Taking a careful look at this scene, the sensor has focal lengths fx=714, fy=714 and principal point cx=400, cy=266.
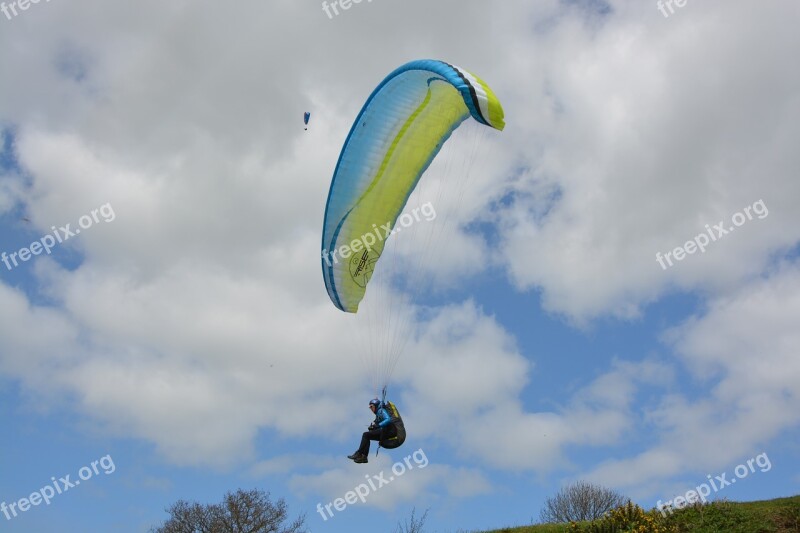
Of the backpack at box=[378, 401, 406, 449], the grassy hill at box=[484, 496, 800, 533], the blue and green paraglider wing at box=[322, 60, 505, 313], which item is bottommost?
the grassy hill at box=[484, 496, 800, 533]

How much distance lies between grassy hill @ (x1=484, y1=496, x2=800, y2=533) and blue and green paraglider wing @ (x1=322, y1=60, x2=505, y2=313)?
807 centimetres

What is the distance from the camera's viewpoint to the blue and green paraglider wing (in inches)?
671

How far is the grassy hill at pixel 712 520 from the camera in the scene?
15406 mm

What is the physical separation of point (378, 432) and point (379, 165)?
644 centimetres

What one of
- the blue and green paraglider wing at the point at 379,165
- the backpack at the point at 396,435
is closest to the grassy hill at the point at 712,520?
the backpack at the point at 396,435

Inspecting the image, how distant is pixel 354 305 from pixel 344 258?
1.41 meters

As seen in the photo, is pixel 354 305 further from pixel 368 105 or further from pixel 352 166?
pixel 368 105

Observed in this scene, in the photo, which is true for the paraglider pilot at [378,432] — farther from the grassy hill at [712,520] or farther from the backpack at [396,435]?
the grassy hill at [712,520]

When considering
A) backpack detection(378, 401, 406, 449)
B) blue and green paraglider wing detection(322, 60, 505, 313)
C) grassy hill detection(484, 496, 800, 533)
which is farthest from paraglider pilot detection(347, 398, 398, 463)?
grassy hill detection(484, 496, 800, 533)

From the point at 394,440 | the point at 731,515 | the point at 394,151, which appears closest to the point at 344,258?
the point at 394,151

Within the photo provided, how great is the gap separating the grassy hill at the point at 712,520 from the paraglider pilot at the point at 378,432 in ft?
15.5

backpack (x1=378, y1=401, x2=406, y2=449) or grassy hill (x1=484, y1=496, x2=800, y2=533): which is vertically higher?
backpack (x1=378, y1=401, x2=406, y2=449)

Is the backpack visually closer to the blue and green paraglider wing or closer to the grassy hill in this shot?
the blue and green paraglider wing

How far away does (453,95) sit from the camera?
17438 mm
